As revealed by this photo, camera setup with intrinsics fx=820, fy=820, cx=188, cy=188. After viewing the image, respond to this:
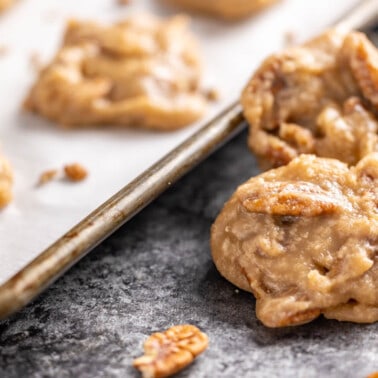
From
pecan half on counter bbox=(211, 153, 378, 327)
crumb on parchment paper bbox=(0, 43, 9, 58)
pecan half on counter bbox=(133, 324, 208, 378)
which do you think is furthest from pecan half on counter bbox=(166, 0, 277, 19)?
pecan half on counter bbox=(133, 324, 208, 378)

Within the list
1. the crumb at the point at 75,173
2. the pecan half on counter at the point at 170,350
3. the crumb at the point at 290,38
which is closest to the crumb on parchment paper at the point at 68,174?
the crumb at the point at 75,173

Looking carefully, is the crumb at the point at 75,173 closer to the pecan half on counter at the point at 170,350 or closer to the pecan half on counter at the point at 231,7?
the pecan half on counter at the point at 170,350

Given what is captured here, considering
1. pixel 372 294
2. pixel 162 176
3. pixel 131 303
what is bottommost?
pixel 372 294

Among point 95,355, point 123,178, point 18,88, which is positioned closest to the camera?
point 95,355

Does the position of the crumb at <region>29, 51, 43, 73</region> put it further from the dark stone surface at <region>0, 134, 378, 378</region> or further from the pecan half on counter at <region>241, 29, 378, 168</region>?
the pecan half on counter at <region>241, 29, 378, 168</region>

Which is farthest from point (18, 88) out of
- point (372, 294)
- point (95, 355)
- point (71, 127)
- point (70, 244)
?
point (372, 294)

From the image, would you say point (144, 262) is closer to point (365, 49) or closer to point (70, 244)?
point (70, 244)
